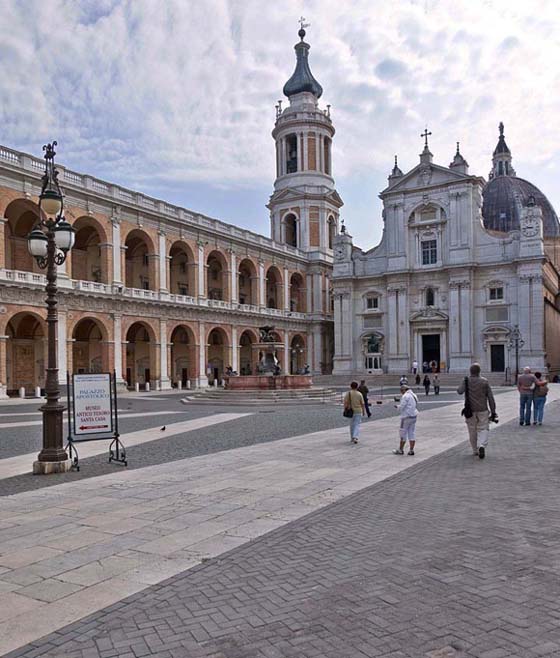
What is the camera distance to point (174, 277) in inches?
2099

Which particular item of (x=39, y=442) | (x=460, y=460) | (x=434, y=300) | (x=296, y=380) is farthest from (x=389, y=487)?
(x=434, y=300)

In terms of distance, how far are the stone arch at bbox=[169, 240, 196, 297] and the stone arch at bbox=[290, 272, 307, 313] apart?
16105 mm

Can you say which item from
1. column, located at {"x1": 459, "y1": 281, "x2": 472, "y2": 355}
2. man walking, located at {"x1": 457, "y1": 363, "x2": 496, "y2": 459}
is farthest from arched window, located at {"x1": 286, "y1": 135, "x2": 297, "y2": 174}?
man walking, located at {"x1": 457, "y1": 363, "x2": 496, "y2": 459}

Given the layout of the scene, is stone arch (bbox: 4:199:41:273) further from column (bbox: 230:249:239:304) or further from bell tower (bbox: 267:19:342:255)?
bell tower (bbox: 267:19:342:255)

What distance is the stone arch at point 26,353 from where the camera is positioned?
40.1 metres

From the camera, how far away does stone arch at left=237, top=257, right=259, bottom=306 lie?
57.8 m

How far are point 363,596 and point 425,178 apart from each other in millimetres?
57551

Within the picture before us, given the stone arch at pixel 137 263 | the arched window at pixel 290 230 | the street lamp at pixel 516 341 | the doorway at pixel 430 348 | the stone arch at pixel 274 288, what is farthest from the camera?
the arched window at pixel 290 230

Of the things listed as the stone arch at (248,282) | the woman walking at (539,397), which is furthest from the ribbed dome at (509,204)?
the woman walking at (539,397)

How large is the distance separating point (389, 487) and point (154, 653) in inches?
231

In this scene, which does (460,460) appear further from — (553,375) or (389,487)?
(553,375)

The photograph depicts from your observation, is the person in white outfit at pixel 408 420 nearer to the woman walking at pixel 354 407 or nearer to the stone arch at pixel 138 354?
the woman walking at pixel 354 407

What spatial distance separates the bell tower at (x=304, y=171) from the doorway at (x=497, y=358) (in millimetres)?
22275

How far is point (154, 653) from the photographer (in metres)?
3.98
